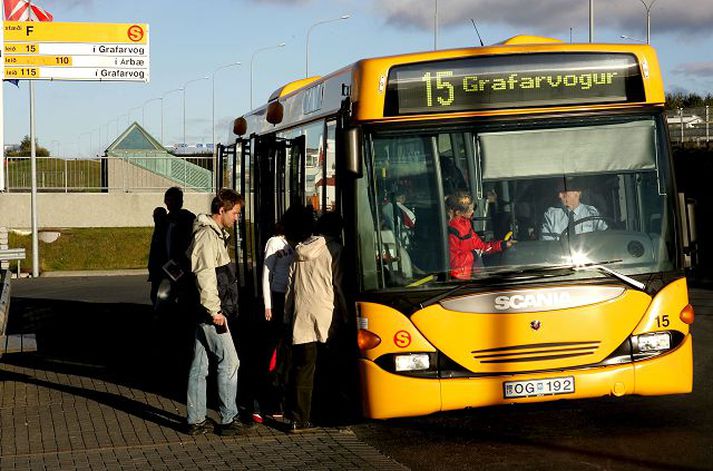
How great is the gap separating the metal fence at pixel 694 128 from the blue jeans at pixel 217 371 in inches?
1364

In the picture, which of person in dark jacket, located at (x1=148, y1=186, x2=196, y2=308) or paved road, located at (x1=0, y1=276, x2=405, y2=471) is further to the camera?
person in dark jacket, located at (x1=148, y1=186, x2=196, y2=308)

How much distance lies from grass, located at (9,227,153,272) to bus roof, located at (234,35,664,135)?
89.3 feet

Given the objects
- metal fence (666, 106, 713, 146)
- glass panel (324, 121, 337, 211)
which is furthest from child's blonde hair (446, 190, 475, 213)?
metal fence (666, 106, 713, 146)

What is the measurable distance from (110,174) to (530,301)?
32.9 meters

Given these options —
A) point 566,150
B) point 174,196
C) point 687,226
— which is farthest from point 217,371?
point 687,226

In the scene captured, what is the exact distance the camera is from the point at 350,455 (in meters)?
8.70

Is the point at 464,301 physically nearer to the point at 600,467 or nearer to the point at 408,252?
the point at 408,252

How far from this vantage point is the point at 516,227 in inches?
354

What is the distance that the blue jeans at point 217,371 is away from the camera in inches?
372

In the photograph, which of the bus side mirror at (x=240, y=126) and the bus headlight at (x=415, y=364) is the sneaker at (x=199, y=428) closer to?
the bus headlight at (x=415, y=364)

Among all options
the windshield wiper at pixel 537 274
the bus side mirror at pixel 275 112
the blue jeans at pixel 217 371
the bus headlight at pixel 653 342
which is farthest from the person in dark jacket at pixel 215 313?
the bus side mirror at pixel 275 112

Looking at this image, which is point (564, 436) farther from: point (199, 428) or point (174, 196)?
point (174, 196)

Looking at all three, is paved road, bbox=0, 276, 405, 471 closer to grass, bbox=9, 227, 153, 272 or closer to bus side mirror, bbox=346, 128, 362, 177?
bus side mirror, bbox=346, 128, 362, 177

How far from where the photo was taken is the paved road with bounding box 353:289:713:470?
26.8 feet
